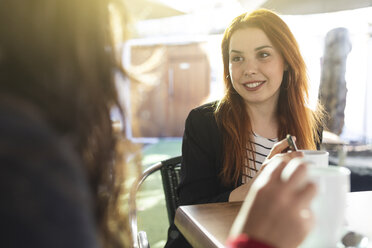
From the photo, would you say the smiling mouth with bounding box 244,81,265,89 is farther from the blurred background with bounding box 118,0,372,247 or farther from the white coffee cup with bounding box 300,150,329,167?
the white coffee cup with bounding box 300,150,329,167

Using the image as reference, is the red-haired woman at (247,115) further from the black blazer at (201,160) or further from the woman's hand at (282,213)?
the woman's hand at (282,213)

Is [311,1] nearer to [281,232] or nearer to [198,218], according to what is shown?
[198,218]

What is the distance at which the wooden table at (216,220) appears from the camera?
85 cm

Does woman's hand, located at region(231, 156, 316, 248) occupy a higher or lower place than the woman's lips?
lower

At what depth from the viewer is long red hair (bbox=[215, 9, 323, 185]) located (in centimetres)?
153

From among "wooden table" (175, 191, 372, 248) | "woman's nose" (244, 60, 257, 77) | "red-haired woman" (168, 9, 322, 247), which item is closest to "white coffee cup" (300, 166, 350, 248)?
"wooden table" (175, 191, 372, 248)

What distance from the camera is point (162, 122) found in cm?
995

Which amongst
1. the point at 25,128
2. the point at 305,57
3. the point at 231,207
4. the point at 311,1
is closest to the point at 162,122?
the point at 311,1

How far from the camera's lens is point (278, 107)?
A: 5.86 ft

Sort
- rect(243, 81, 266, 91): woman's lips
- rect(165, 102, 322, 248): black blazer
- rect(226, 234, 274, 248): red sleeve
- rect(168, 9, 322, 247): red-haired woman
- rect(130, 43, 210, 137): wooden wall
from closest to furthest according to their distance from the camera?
rect(226, 234, 274, 248): red sleeve, rect(165, 102, 322, 248): black blazer, rect(168, 9, 322, 247): red-haired woman, rect(243, 81, 266, 91): woman's lips, rect(130, 43, 210, 137): wooden wall

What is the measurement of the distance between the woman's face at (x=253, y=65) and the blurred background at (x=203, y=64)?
192mm

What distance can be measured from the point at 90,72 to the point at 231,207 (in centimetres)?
72

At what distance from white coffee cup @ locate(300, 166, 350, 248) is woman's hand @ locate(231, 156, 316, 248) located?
0.12 m

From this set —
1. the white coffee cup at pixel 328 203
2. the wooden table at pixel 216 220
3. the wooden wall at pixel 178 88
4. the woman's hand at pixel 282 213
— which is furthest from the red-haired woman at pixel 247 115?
the wooden wall at pixel 178 88
